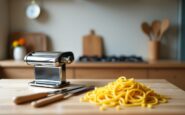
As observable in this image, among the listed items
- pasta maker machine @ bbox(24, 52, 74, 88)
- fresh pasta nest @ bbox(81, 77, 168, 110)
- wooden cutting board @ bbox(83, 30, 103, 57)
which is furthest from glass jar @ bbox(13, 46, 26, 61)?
fresh pasta nest @ bbox(81, 77, 168, 110)

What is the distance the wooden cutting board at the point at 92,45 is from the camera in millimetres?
2699

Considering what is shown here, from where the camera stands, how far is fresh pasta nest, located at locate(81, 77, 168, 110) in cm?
95

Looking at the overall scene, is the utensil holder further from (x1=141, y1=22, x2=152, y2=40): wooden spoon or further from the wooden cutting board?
the wooden cutting board

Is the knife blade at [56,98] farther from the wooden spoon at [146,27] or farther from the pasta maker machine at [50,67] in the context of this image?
the wooden spoon at [146,27]

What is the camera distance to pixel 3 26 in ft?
8.52

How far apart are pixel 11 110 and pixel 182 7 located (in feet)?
7.44

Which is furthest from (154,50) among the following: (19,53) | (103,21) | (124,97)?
(124,97)

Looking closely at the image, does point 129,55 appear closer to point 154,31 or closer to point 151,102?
point 154,31

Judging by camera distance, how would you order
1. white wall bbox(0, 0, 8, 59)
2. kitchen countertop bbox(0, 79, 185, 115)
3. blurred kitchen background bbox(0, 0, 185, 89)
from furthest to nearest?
blurred kitchen background bbox(0, 0, 185, 89)
white wall bbox(0, 0, 8, 59)
kitchen countertop bbox(0, 79, 185, 115)

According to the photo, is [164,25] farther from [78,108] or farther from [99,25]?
[78,108]

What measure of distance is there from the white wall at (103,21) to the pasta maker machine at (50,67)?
4.68 ft

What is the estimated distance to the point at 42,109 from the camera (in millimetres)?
901

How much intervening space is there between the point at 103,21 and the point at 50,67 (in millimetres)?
1531

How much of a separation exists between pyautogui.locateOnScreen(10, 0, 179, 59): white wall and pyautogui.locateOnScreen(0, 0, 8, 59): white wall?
10 centimetres
